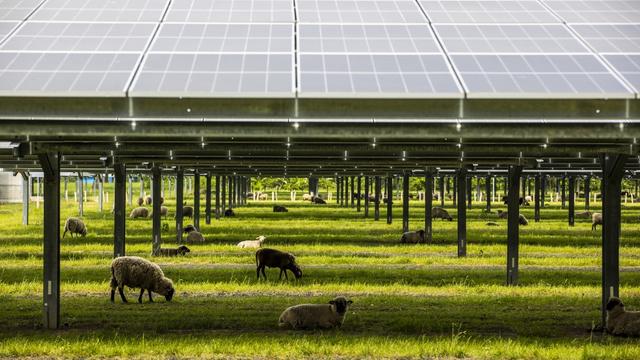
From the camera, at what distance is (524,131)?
1398 centimetres

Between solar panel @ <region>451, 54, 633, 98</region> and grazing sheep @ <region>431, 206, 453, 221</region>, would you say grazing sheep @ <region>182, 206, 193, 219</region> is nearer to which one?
grazing sheep @ <region>431, 206, 453, 221</region>

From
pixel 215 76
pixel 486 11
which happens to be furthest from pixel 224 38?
pixel 486 11

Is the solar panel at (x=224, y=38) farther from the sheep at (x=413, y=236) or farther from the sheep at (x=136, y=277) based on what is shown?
the sheep at (x=413, y=236)

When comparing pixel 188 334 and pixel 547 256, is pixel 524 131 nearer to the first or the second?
pixel 188 334

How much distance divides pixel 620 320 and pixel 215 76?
874cm

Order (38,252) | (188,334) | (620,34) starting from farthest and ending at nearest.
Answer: (38,252)
(620,34)
(188,334)

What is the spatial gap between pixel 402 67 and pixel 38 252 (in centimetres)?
2233

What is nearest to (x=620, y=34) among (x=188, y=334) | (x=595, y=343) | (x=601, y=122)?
(x=601, y=122)

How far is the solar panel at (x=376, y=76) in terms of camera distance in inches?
533

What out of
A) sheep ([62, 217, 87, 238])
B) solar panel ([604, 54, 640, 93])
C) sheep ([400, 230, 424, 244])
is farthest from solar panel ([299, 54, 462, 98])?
sheep ([62, 217, 87, 238])


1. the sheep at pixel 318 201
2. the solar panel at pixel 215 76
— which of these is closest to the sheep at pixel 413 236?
the solar panel at pixel 215 76

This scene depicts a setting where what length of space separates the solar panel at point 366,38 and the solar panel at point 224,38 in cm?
40

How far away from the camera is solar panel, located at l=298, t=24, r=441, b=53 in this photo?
55.2ft

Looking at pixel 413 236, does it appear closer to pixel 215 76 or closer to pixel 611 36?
pixel 611 36
